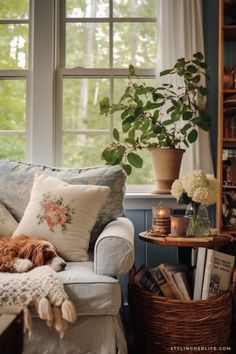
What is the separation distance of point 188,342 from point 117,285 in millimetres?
489

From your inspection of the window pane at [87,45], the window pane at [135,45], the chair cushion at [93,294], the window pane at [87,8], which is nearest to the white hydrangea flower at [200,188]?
the chair cushion at [93,294]

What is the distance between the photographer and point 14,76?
271 cm

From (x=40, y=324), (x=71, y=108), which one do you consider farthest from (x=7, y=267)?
(x=71, y=108)

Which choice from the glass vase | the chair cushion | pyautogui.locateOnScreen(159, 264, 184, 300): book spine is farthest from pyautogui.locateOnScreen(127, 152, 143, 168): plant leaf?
the chair cushion

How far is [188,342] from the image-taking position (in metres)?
1.71

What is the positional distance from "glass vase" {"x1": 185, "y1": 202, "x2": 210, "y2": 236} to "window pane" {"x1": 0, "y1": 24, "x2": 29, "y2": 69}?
64.9 inches

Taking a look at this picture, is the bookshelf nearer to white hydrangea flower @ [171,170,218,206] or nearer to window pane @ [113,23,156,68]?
white hydrangea flower @ [171,170,218,206]

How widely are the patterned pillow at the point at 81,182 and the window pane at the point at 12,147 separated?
53cm

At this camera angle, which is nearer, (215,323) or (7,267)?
(7,267)

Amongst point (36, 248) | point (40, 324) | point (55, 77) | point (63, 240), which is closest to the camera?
point (40, 324)

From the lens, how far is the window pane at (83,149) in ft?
8.81

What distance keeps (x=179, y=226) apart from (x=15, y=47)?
1813 mm

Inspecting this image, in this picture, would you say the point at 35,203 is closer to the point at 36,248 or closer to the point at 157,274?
the point at 36,248

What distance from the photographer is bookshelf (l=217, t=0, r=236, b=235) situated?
2256 millimetres
